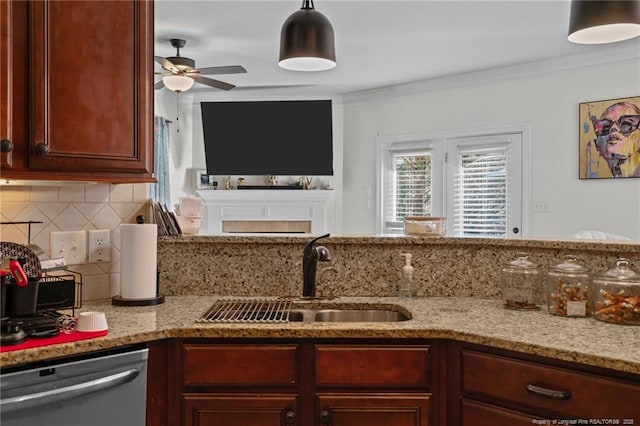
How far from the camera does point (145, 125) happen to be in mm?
1924

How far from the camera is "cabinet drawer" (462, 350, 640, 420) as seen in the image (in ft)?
4.50

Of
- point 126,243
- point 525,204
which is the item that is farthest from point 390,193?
point 126,243

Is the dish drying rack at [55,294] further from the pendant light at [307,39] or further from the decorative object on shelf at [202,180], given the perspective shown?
the decorative object on shelf at [202,180]

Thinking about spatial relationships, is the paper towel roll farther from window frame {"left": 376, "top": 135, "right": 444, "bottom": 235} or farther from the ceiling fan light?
window frame {"left": 376, "top": 135, "right": 444, "bottom": 235}

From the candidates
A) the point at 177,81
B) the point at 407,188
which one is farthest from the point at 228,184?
the point at 177,81

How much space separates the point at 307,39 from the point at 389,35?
2.53 metres

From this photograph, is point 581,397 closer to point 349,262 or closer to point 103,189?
point 349,262

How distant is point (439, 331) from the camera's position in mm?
1667

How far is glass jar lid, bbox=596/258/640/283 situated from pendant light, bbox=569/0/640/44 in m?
0.78

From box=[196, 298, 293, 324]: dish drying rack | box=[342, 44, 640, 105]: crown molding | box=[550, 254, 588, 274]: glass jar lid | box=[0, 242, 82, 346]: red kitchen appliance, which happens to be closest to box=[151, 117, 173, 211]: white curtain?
box=[342, 44, 640, 105]: crown molding

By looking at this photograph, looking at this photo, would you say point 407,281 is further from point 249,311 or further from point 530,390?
point 530,390

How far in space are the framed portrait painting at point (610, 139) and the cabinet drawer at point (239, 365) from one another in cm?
430

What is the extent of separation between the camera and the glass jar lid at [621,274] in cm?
180

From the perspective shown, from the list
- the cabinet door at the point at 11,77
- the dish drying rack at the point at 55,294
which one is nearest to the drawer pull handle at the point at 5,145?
the cabinet door at the point at 11,77
